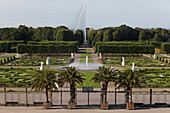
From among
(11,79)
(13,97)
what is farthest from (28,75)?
(13,97)

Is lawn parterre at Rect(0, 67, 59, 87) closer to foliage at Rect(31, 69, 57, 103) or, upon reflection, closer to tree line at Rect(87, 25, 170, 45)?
foliage at Rect(31, 69, 57, 103)

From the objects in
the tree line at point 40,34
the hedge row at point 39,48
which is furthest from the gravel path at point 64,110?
the tree line at point 40,34

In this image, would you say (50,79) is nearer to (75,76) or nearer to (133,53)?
(75,76)

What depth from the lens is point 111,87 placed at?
36.3m

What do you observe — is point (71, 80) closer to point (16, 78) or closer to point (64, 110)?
point (64, 110)

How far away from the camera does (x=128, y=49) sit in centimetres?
7900

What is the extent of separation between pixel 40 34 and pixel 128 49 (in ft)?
240

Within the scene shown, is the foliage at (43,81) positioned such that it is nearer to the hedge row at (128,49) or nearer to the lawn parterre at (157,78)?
the lawn parterre at (157,78)

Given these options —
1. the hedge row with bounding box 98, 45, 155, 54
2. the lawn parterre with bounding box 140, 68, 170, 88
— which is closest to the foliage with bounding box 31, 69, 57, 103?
the lawn parterre with bounding box 140, 68, 170, 88

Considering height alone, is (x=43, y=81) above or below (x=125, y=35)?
below

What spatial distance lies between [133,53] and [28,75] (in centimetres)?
4265

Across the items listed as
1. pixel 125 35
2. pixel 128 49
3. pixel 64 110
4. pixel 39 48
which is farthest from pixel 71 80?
Result: pixel 125 35

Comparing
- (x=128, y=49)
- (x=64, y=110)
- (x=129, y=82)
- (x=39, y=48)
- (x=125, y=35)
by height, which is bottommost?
(x=64, y=110)

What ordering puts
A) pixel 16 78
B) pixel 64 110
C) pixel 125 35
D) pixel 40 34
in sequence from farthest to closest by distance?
pixel 40 34
pixel 125 35
pixel 16 78
pixel 64 110
